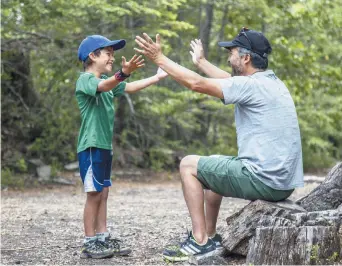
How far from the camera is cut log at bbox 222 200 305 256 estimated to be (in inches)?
198

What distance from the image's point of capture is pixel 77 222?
8.16m

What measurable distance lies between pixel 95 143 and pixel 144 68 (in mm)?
8194

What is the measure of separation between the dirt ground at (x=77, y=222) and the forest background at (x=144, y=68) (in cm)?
199

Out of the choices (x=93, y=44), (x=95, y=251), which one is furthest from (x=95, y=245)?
(x=93, y=44)

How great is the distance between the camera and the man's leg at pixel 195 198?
16.7 ft

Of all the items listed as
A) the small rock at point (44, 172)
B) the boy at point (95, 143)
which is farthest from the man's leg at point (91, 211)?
the small rock at point (44, 172)

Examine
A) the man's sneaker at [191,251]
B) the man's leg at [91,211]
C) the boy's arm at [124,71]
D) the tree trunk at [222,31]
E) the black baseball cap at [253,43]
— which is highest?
the tree trunk at [222,31]

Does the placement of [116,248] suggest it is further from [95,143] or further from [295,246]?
[295,246]

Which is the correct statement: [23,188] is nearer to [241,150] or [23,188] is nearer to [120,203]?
[120,203]

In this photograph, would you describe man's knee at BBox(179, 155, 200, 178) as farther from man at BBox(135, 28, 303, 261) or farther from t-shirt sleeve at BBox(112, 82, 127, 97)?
t-shirt sleeve at BBox(112, 82, 127, 97)

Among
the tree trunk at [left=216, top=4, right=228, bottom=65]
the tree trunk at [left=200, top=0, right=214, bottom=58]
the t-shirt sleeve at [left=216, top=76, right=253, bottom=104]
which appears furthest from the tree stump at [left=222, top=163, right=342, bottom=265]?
the tree trunk at [left=216, top=4, right=228, bottom=65]

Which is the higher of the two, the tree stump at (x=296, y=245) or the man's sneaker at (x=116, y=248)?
the tree stump at (x=296, y=245)

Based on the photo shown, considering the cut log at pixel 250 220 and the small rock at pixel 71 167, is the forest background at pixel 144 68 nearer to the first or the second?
the small rock at pixel 71 167

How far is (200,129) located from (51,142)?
481 cm
